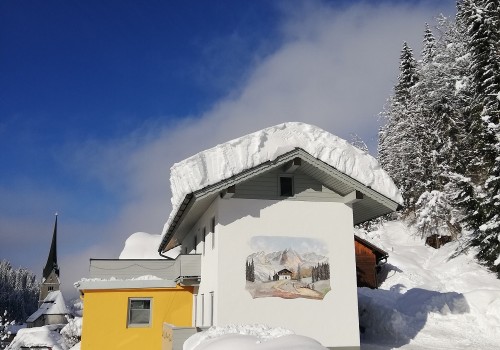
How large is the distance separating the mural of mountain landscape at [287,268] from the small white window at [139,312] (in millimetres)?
6459

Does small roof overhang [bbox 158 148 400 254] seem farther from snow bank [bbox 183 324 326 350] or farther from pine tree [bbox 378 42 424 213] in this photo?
pine tree [bbox 378 42 424 213]

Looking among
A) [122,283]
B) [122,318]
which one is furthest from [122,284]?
[122,318]

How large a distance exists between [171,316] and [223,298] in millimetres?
5602

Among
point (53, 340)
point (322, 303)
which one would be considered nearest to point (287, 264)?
point (322, 303)

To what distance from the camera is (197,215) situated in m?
19.0

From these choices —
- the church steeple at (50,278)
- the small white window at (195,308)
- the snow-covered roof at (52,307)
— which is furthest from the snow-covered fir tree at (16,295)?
the small white window at (195,308)

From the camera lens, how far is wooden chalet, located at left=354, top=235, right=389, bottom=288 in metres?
36.2

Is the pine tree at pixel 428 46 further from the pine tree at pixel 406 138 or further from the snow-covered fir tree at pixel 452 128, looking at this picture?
the pine tree at pixel 406 138

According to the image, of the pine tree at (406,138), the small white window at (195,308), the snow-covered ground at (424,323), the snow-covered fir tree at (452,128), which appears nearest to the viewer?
the snow-covered ground at (424,323)

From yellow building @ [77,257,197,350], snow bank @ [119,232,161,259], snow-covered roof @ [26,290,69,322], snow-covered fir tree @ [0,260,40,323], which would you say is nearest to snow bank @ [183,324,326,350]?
yellow building @ [77,257,197,350]

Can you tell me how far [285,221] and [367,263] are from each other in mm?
22995

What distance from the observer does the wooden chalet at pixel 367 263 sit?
3619 centimetres

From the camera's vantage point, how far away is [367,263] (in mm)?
36469

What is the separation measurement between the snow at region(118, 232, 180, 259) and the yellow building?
15.4 meters
